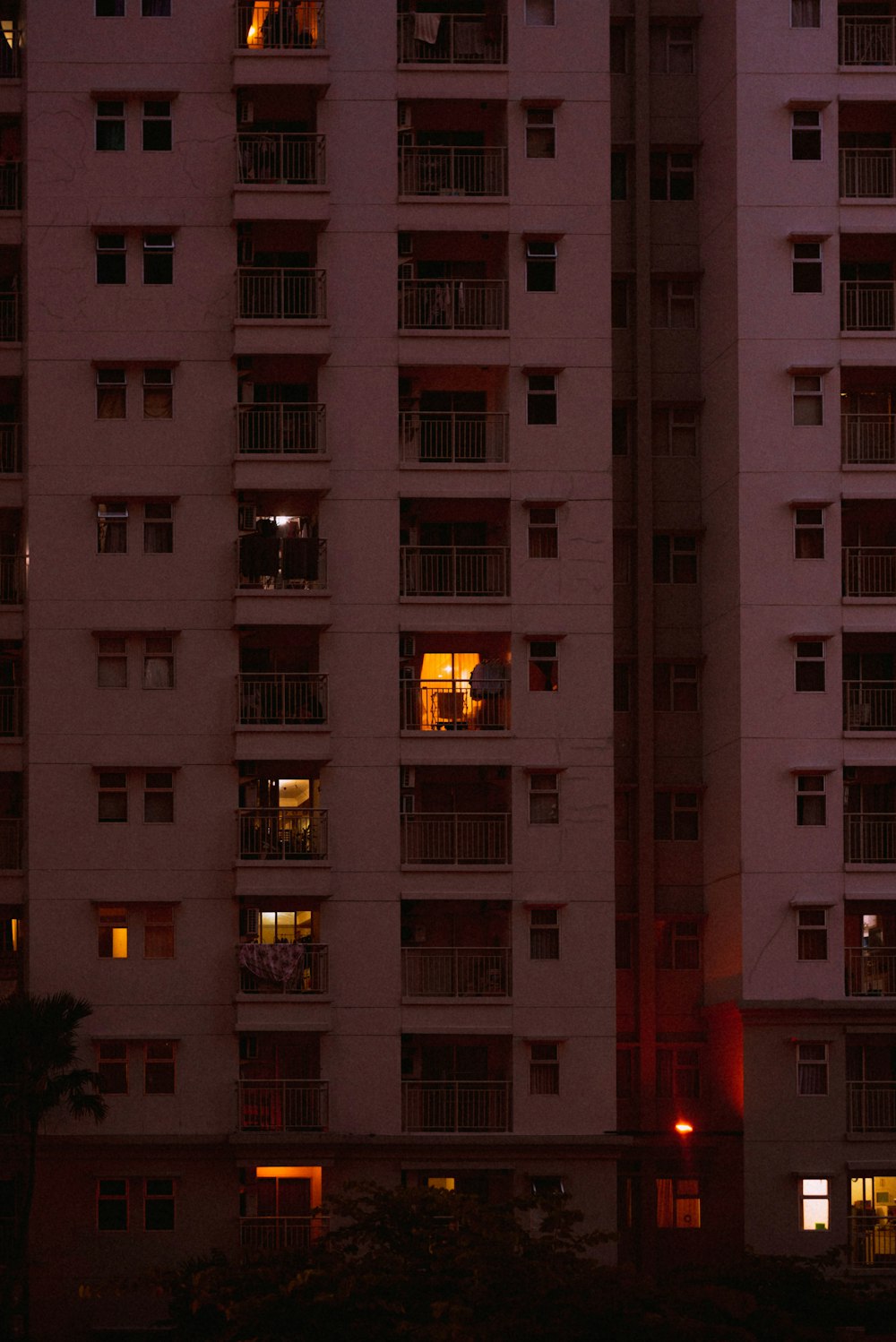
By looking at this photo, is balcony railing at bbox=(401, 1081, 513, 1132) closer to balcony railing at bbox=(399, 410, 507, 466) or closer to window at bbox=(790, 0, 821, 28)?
balcony railing at bbox=(399, 410, 507, 466)

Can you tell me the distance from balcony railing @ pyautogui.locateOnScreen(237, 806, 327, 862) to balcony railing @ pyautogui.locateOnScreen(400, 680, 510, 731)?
2830 millimetres

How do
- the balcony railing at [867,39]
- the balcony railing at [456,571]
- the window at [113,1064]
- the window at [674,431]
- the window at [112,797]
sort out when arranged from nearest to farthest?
the window at [113,1064]
the window at [112,797]
the balcony railing at [456,571]
the balcony railing at [867,39]
the window at [674,431]

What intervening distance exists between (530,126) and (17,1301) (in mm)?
26195

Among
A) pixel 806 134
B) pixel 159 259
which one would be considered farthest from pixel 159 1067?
pixel 806 134

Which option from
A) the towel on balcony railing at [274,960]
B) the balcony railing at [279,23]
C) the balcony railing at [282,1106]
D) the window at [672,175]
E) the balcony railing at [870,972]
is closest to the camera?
the balcony railing at [282,1106]

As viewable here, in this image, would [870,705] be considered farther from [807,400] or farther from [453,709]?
[453,709]

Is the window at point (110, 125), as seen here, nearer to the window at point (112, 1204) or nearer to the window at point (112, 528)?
the window at point (112, 528)

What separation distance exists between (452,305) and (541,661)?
7762mm

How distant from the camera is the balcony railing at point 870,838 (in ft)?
164

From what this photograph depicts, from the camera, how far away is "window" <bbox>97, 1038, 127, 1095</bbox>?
48531 mm

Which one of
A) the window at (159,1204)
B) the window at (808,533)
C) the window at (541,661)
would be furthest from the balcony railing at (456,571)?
the window at (159,1204)

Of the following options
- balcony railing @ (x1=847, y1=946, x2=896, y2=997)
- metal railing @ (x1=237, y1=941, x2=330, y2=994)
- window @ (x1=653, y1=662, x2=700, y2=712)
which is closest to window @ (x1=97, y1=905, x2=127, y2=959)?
metal railing @ (x1=237, y1=941, x2=330, y2=994)

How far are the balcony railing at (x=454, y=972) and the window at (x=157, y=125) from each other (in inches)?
693

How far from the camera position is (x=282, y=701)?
163 ft
